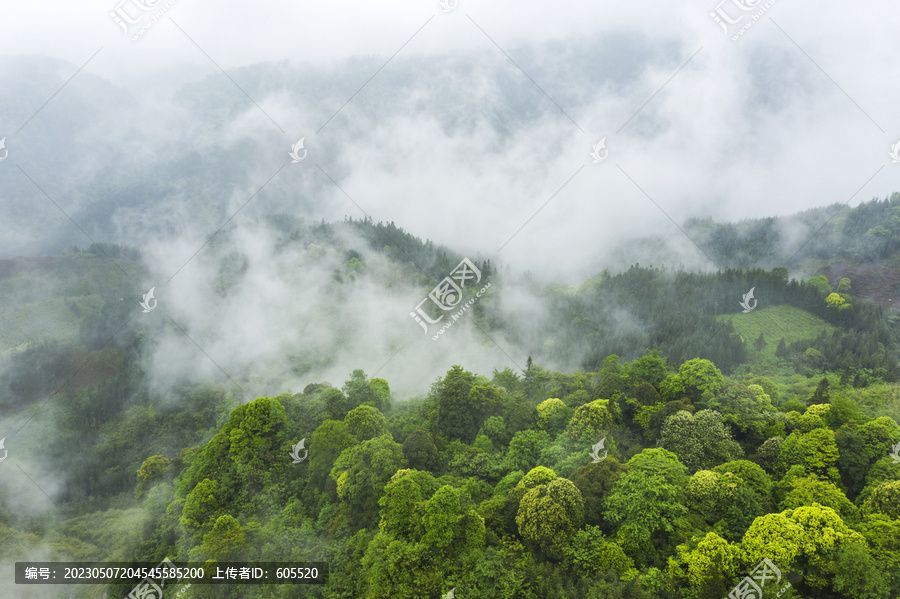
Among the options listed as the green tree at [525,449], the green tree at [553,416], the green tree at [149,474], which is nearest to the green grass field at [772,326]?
the green tree at [553,416]

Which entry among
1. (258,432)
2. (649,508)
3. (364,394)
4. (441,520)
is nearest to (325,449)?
(258,432)

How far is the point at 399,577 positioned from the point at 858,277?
13477cm

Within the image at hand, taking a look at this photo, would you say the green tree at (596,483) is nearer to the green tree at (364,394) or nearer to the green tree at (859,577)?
the green tree at (859,577)

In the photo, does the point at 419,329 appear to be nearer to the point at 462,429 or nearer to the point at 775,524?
the point at 462,429

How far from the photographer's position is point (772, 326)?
82.1m

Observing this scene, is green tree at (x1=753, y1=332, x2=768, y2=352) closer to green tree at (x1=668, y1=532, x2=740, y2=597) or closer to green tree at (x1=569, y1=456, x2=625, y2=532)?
green tree at (x1=569, y1=456, x2=625, y2=532)

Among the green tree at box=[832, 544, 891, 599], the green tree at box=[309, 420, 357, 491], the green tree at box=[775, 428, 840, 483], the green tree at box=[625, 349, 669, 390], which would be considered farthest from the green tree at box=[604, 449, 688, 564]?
the green tree at box=[309, 420, 357, 491]

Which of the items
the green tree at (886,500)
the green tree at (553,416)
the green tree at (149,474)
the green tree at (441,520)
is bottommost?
the green tree at (886,500)

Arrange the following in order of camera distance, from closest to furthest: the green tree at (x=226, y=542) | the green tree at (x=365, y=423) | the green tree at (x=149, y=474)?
1. the green tree at (x=226, y=542)
2. the green tree at (x=365, y=423)
3. the green tree at (x=149, y=474)

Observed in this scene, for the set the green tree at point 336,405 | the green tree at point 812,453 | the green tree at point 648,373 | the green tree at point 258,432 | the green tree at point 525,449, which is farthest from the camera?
the green tree at point 336,405

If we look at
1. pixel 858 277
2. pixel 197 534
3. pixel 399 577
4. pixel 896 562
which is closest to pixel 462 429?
pixel 399 577

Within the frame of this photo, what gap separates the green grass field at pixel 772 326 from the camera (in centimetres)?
7240

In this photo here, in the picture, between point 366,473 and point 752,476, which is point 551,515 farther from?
point 366,473

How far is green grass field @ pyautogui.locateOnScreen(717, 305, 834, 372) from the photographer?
238 ft
